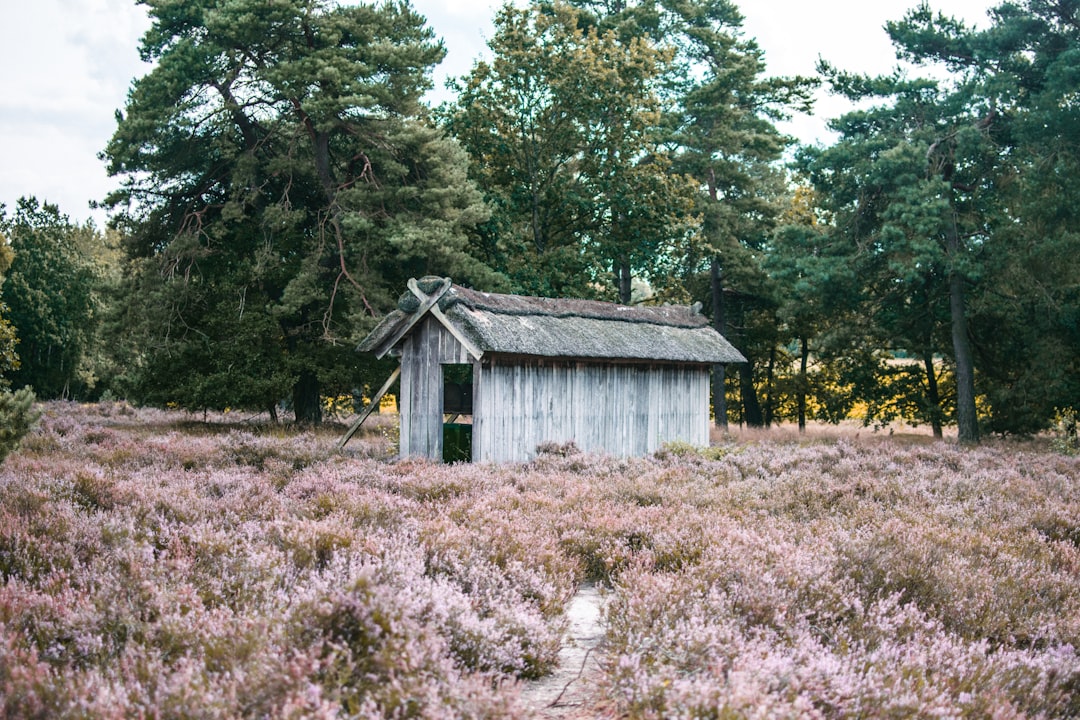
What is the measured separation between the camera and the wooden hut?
1328 cm

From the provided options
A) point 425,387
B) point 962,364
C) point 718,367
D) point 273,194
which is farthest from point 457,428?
point 718,367

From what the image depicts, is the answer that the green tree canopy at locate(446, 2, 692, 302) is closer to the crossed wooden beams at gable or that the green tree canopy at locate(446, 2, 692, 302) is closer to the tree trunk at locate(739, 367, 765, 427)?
the crossed wooden beams at gable

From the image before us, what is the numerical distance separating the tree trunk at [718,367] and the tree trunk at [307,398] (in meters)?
13.4

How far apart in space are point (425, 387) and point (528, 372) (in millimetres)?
1722

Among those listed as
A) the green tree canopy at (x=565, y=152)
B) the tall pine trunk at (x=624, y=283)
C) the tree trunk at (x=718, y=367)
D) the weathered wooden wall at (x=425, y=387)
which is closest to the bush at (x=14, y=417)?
the weathered wooden wall at (x=425, y=387)

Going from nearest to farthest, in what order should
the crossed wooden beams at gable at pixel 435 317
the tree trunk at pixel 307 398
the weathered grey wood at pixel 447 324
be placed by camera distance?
the weathered grey wood at pixel 447 324, the crossed wooden beams at gable at pixel 435 317, the tree trunk at pixel 307 398

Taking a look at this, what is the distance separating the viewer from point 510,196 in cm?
2491

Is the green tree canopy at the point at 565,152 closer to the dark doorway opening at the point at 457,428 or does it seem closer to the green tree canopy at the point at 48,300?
the dark doorway opening at the point at 457,428

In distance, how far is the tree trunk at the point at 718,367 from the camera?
96.7 feet

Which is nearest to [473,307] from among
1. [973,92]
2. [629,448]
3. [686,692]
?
[629,448]

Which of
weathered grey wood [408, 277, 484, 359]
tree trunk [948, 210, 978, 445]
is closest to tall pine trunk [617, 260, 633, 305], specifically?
tree trunk [948, 210, 978, 445]

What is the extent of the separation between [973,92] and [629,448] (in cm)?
1380

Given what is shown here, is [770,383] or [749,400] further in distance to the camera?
[770,383]

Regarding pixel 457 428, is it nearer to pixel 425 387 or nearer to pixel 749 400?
pixel 425 387
